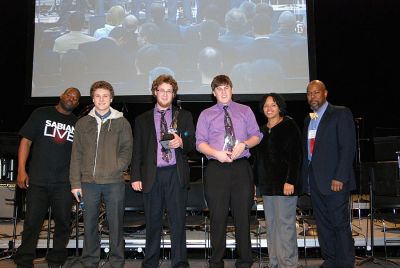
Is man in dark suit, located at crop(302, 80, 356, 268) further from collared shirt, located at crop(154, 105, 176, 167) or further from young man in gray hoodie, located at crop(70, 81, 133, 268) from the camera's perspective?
young man in gray hoodie, located at crop(70, 81, 133, 268)

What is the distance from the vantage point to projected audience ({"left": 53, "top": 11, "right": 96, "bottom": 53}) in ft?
21.7

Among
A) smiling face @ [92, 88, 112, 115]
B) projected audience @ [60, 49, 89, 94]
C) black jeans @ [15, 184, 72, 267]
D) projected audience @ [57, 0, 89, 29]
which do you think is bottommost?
black jeans @ [15, 184, 72, 267]

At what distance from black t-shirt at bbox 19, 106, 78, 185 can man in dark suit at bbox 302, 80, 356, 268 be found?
2376 millimetres

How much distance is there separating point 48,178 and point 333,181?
8.81 feet

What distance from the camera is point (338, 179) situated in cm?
364

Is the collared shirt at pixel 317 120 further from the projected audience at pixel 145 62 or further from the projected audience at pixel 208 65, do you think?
the projected audience at pixel 145 62

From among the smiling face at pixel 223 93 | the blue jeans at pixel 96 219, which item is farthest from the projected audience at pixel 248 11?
the blue jeans at pixel 96 219

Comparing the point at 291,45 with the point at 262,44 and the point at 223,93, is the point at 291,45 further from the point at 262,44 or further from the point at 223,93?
the point at 223,93

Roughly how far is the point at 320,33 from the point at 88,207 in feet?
17.0

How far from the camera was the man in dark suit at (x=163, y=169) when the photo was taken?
3.51 meters

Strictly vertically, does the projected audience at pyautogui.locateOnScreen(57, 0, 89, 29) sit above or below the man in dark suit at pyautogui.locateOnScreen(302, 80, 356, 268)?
above

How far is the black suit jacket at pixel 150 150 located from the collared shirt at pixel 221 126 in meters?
0.11

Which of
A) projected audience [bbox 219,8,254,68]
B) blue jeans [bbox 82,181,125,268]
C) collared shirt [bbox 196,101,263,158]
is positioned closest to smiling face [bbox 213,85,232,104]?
collared shirt [bbox 196,101,263,158]

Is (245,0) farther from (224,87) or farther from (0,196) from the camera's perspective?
(0,196)
